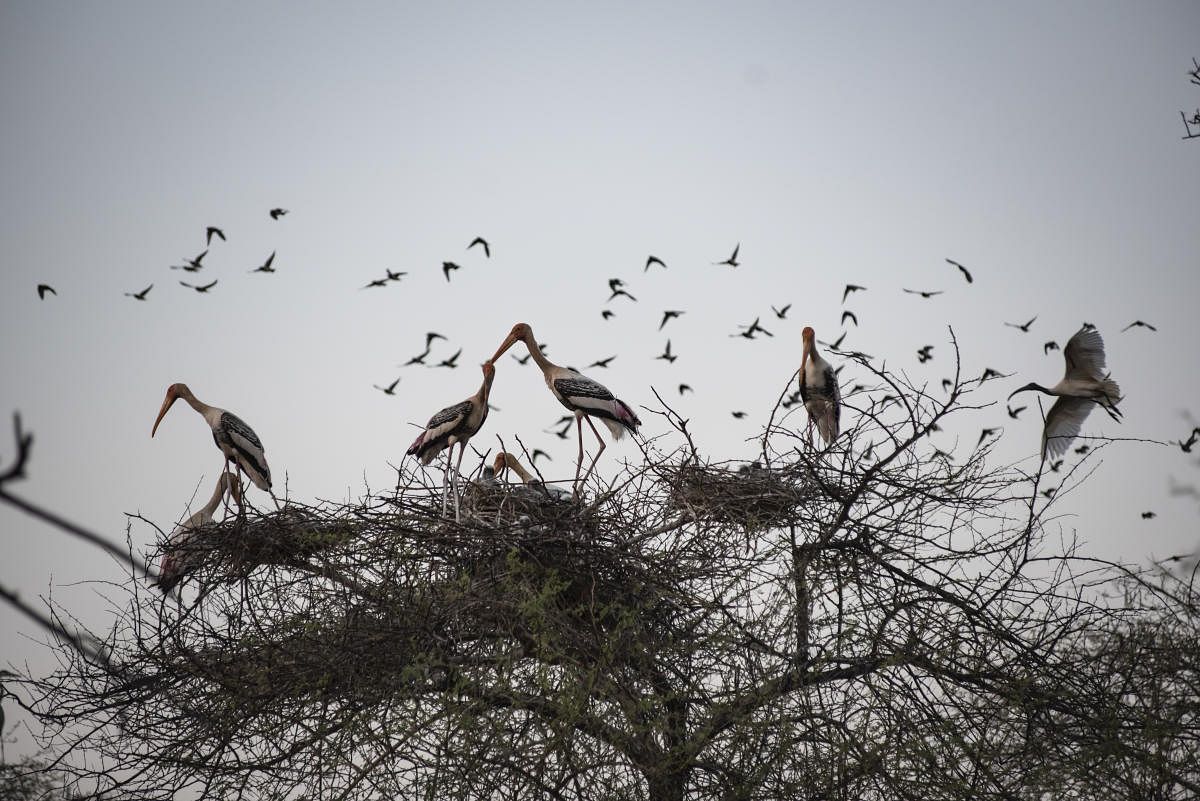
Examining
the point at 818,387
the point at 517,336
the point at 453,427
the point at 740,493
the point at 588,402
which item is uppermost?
the point at 818,387

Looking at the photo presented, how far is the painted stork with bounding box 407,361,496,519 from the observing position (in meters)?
9.36

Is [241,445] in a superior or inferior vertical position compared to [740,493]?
superior

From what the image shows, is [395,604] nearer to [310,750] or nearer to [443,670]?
[443,670]

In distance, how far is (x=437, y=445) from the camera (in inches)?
376

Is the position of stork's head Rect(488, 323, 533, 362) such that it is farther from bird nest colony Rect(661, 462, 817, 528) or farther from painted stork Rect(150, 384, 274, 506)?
bird nest colony Rect(661, 462, 817, 528)

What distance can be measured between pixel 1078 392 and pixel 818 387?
140 inches

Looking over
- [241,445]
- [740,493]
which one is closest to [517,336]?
[241,445]

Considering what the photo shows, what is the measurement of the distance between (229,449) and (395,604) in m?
5.39

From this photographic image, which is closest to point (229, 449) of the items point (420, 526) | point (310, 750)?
point (420, 526)

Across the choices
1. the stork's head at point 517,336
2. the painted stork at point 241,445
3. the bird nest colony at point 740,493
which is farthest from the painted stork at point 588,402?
the painted stork at point 241,445

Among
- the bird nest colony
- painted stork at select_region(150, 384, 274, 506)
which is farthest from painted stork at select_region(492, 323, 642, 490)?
painted stork at select_region(150, 384, 274, 506)

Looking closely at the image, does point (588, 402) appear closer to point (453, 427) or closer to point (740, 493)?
point (453, 427)

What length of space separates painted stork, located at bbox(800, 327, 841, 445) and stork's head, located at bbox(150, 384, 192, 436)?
7.27 m

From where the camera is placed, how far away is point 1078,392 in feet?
29.4
